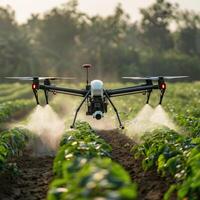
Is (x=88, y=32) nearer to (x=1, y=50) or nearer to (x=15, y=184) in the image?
(x=1, y=50)

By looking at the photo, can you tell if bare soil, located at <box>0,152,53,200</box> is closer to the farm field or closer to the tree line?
the farm field

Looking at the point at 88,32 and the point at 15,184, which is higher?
the point at 88,32

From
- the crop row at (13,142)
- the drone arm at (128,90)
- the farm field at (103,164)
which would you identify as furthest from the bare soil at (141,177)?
the drone arm at (128,90)

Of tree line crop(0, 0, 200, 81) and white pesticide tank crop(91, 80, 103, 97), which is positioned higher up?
tree line crop(0, 0, 200, 81)

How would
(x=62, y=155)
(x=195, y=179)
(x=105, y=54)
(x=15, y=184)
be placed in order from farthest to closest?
(x=105, y=54) < (x=15, y=184) < (x=62, y=155) < (x=195, y=179)

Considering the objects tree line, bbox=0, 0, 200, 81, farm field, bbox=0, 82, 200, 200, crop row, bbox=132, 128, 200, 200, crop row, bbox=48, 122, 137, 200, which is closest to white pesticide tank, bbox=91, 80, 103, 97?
farm field, bbox=0, 82, 200, 200

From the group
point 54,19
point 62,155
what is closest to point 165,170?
point 62,155

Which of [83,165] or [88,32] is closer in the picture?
[83,165]

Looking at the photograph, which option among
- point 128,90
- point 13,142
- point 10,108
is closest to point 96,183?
point 13,142

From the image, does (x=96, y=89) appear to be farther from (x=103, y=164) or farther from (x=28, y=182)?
(x=103, y=164)
